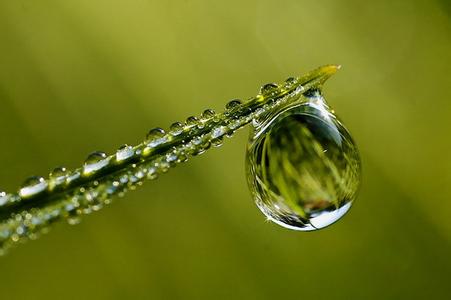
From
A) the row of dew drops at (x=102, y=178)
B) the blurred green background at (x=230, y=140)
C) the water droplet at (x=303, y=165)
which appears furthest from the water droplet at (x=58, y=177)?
the blurred green background at (x=230, y=140)

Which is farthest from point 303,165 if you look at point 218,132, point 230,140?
point 230,140

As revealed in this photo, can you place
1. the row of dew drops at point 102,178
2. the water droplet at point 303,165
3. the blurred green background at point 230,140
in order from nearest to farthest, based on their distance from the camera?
the row of dew drops at point 102,178 < the water droplet at point 303,165 < the blurred green background at point 230,140

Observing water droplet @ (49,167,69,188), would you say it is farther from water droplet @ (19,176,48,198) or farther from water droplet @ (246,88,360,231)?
water droplet @ (246,88,360,231)

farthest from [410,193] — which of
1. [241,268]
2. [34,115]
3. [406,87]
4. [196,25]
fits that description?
[34,115]

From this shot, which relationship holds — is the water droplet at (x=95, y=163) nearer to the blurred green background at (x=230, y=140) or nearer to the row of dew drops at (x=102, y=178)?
the row of dew drops at (x=102, y=178)

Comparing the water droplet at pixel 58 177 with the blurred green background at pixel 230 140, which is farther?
the blurred green background at pixel 230 140

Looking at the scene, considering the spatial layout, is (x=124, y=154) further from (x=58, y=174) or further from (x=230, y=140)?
(x=230, y=140)

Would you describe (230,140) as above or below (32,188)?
above
